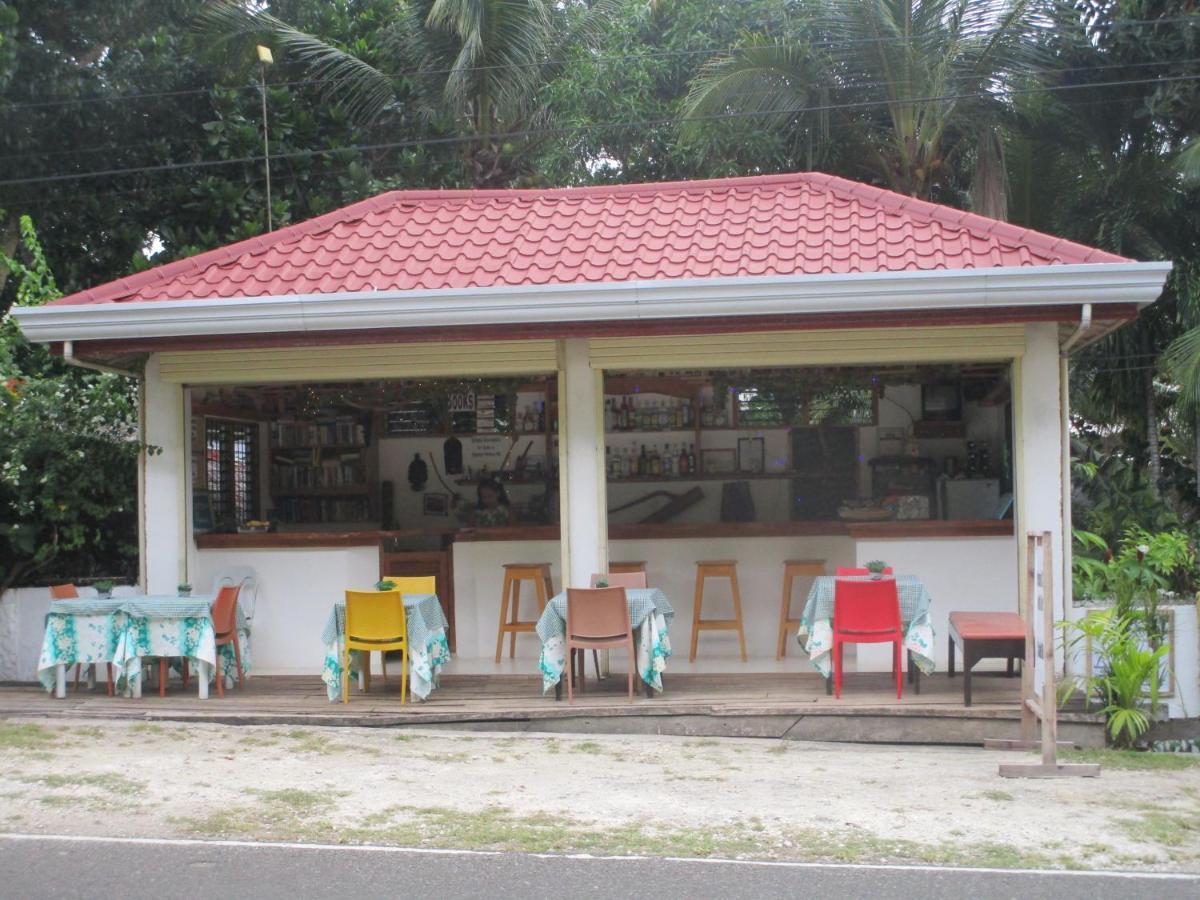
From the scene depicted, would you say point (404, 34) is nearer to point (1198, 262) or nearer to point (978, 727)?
point (1198, 262)

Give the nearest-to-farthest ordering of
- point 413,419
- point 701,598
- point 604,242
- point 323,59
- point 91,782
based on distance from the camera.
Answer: point 91,782, point 604,242, point 701,598, point 413,419, point 323,59

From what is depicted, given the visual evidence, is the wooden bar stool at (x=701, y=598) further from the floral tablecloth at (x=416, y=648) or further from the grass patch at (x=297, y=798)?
the grass patch at (x=297, y=798)

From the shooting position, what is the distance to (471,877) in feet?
17.2

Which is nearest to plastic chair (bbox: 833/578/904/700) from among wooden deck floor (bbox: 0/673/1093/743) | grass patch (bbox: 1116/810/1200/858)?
wooden deck floor (bbox: 0/673/1093/743)

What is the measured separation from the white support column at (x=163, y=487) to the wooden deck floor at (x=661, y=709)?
1.00 metres

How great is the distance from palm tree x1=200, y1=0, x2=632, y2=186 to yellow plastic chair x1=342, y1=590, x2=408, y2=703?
889cm

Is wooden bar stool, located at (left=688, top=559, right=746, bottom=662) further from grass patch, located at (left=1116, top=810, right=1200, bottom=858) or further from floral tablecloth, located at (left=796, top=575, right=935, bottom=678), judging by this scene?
grass patch, located at (left=1116, top=810, right=1200, bottom=858)

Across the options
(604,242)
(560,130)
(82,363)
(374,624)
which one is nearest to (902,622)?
(374,624)

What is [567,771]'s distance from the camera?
7316 millimetres

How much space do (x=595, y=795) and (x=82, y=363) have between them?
17.7ft

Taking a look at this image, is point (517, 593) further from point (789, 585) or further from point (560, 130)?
point (560, 130)

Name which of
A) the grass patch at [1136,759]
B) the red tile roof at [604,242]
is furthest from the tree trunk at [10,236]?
the grass patch at [1136,759]

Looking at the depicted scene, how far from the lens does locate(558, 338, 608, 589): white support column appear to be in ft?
30.8

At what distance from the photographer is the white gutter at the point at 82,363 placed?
359 inches
